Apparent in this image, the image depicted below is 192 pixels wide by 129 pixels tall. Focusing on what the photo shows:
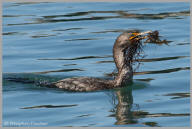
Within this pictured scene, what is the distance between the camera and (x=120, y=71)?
15.1 meters

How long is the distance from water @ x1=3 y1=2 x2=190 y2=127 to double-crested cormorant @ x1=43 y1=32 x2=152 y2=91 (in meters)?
0.22

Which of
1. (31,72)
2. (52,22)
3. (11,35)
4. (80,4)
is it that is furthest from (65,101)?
(80,4)

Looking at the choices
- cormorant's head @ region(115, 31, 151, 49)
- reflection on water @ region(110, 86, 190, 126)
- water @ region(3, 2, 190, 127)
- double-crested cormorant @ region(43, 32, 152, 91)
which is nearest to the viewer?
reflection on water @ region(110, 86, 190, 126)

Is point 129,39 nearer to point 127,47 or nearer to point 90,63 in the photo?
point 127,47

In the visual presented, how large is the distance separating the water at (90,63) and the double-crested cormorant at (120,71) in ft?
0.72

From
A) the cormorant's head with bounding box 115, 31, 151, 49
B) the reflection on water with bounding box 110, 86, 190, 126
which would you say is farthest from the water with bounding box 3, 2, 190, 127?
the cormorant's head with bounding box 115, 31, 151, 49

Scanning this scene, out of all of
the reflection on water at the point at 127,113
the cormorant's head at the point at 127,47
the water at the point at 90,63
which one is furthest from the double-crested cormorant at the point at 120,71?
the reflection on water at the point at 127,113

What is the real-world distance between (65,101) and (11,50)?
20.6 ft

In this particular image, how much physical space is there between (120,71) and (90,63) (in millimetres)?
3041

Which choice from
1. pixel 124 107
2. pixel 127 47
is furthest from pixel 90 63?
pixel 124 107

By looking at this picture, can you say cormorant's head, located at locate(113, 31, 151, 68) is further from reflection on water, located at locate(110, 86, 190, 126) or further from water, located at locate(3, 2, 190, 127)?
reflection on water, located at locate(110, 86, 190, 126)

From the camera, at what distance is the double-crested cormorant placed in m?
14.7

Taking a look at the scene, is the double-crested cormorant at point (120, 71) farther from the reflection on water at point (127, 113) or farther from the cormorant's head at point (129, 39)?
the reflection on water at point (127, 113)

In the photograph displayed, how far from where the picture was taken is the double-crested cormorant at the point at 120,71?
1473 cm
